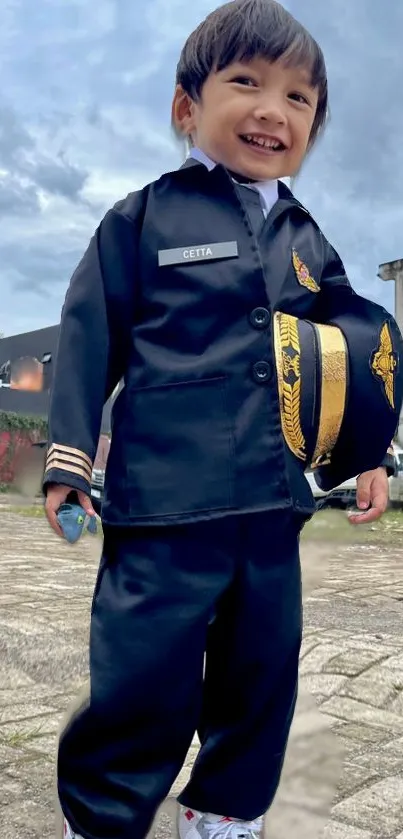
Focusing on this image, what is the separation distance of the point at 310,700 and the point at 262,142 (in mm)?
1478

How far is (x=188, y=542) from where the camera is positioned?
1.61 m

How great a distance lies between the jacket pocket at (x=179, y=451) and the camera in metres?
1.61

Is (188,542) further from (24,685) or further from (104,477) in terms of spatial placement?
(24,685)

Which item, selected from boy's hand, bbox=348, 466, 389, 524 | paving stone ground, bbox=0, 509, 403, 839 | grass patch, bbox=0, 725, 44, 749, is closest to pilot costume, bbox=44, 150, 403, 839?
boy's hand, bbox=348, 466, 389, 524

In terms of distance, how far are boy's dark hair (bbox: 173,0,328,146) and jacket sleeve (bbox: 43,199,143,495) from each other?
35 centimetres

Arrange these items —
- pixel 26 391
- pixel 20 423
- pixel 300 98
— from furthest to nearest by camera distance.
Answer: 1. pixel 26 391
2. pixel 20 423
3. pixel 300 98

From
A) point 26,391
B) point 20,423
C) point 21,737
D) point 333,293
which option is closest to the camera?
point 333,293

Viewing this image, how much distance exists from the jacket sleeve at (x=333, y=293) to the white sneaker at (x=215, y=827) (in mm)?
809

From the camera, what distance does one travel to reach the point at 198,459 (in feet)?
5.33

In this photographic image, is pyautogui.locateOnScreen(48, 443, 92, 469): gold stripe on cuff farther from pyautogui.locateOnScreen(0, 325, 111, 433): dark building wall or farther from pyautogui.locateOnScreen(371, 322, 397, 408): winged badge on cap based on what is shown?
pyautogui.locateOnScreen(0, 325, 111, 433): dark building wall

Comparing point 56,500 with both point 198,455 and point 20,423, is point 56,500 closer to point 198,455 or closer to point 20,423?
point 198,455

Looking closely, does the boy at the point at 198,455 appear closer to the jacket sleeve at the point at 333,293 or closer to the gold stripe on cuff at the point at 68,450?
the gold stripe on cuff at the point at 68,450

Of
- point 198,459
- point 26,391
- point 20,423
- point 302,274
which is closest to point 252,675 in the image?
point 198,459

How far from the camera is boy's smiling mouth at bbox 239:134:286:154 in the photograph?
176 centimetres
